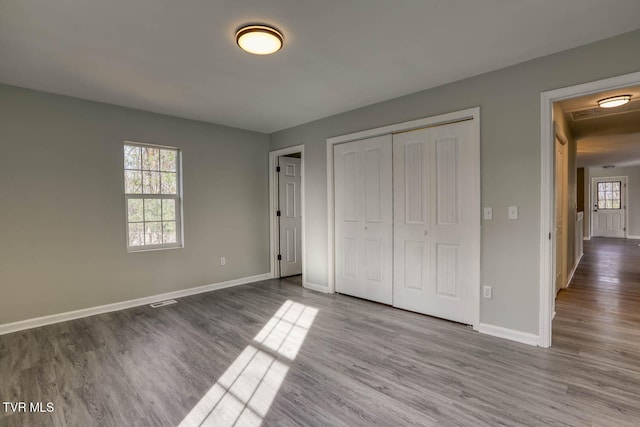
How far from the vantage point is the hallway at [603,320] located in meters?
2.46

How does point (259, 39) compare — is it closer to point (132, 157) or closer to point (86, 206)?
point (132, 157)

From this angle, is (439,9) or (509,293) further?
(509,293)

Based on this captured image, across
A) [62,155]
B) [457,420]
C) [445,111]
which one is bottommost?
[457,420]

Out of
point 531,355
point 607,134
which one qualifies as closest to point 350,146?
point 531,355

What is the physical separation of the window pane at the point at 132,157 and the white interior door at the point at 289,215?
2134mm

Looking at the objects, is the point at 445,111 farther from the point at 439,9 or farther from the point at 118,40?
the point at 118,40

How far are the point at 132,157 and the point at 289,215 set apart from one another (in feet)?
8.29

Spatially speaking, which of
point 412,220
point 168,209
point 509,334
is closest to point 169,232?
point 168,209

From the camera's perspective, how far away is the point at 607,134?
5297mm

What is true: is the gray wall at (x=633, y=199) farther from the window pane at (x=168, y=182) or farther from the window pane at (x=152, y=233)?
the window pane at (x=152, y=233)

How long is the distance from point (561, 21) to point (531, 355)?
253 centimetres

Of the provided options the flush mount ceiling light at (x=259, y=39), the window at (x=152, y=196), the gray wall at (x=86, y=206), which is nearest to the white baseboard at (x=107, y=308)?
the gray wall at (x=86, y=206)

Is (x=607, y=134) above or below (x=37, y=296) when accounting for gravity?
above

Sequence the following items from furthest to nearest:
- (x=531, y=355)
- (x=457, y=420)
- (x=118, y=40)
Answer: (x=531, y=355), (x=118, y=40), (x=457, y=420)
